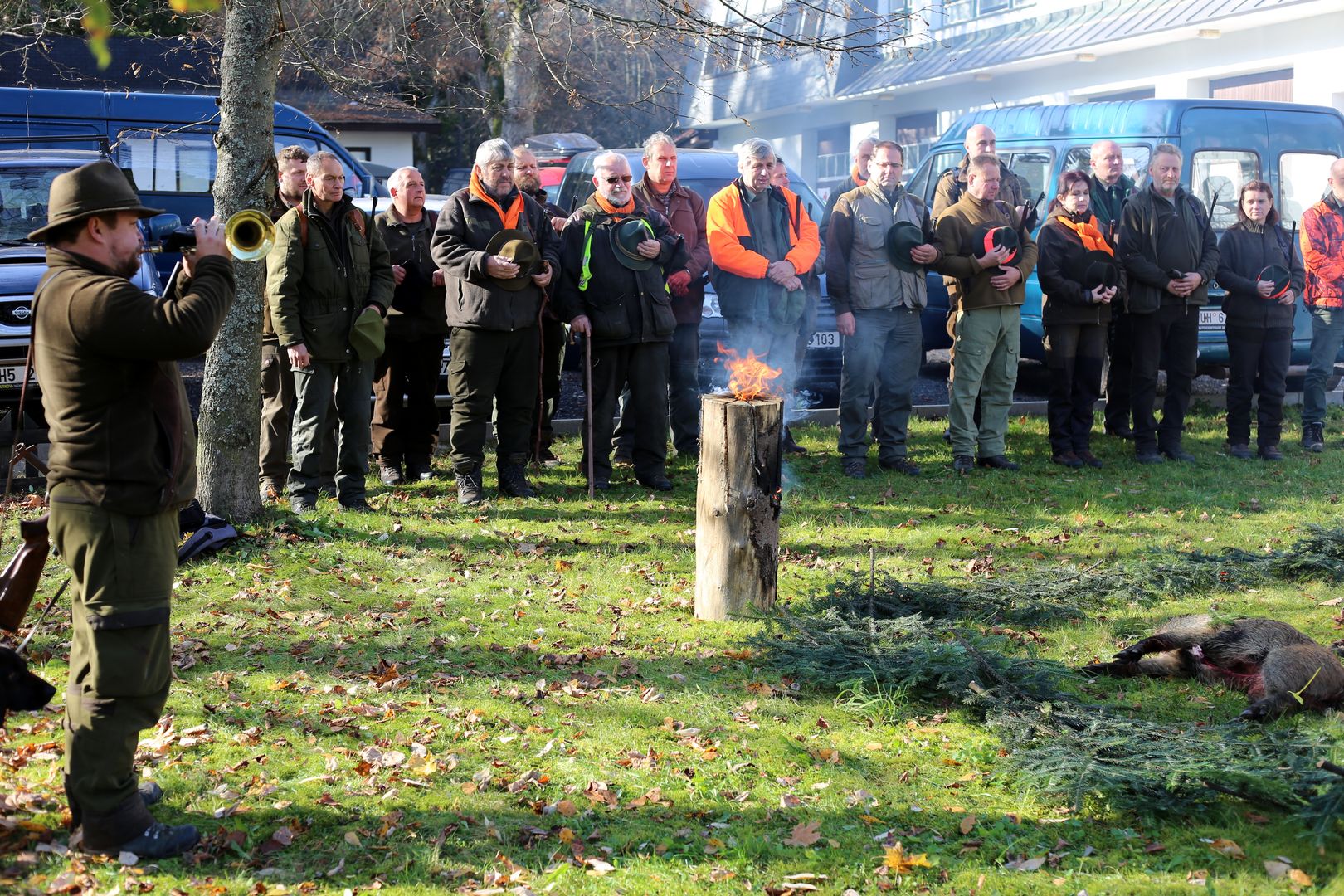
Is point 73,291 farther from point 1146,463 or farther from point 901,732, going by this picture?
point 1146,463

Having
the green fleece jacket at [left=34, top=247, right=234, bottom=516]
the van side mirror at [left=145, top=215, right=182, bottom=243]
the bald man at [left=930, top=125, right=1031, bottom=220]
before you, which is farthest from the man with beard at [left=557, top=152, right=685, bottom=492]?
the green fleece jacket at [left=34, top=247, right=234, bottom=516]

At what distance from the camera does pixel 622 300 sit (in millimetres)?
9406

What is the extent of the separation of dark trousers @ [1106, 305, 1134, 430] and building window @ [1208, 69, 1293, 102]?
9243mm

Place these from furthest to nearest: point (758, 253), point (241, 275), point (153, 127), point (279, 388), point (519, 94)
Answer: point (519, 94), point (153, 127), point (758, 253), point (279, 388), point (241, 275)

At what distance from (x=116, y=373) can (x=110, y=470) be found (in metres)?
0.30

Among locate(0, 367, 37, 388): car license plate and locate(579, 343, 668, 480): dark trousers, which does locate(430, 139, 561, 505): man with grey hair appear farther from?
locate(0, 367, 37, 388): car license plate

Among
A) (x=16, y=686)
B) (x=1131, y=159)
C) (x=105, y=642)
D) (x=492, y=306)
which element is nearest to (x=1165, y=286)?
(x=1131, y=159)

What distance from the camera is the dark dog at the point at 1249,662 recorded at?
5.35m

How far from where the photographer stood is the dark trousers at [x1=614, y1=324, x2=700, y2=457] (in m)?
10.2

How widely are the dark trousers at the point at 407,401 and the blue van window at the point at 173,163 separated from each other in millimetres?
6043

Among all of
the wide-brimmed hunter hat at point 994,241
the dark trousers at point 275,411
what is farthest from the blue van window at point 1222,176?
the dark trousers at point 275,411

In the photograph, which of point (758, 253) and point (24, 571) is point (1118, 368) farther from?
point (24, 571)

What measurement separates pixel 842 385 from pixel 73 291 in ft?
23.4

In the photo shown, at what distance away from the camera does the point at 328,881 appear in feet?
13.5
